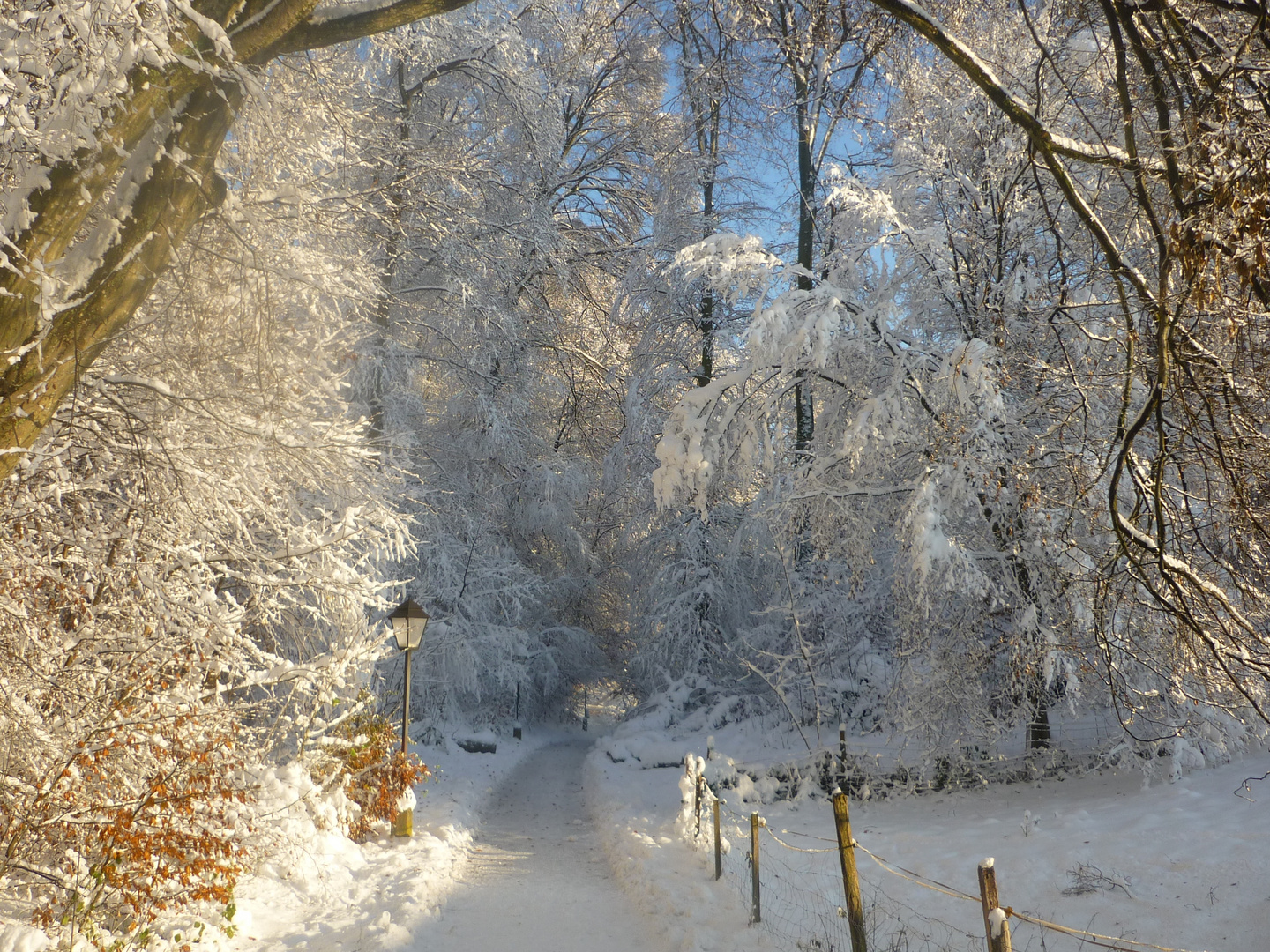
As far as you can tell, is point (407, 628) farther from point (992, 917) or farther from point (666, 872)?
point (992, 917)

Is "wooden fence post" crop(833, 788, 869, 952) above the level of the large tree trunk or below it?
below

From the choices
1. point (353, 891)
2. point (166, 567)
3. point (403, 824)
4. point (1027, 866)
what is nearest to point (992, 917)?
point (1027, 866)

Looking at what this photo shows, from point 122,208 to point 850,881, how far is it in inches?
209

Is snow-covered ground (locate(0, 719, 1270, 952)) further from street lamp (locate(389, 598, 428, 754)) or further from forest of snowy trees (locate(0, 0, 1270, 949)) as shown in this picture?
street lamp (locate(389, 598, 428, 754))

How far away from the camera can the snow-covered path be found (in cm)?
576

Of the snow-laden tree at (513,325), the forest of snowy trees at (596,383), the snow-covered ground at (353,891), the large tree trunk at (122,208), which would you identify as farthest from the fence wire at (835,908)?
the snow-laden tree at (513,325)

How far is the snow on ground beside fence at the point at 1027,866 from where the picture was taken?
17.3 feet

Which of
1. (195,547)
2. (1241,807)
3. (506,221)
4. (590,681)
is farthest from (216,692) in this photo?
(590,681)

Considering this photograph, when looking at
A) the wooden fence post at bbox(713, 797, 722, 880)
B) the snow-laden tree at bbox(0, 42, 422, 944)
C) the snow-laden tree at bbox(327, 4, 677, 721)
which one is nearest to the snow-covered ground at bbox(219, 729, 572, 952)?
the snow-laden tree at bbox(0, 42, 422, 944)

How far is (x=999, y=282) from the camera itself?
912 cm

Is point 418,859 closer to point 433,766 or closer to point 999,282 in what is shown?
point 433,766

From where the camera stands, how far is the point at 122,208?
3.40 m

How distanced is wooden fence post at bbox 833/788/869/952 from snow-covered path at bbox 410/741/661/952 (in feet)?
5.75

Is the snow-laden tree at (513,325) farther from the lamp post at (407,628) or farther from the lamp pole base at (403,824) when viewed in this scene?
the lamp pole base at (403,824)
